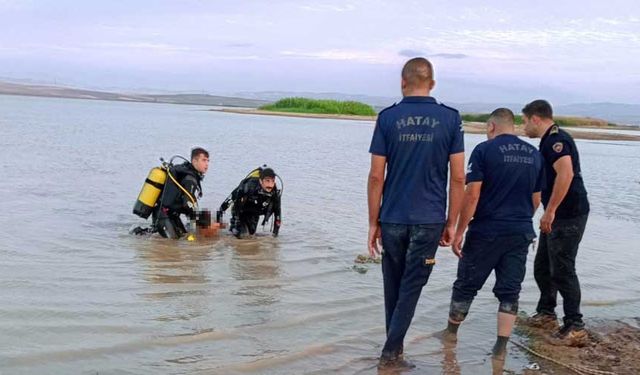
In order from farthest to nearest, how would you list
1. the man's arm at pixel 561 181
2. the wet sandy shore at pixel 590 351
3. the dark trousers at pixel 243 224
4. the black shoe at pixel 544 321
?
the dark trousers at pixel 243 224
the black shoe at pixel 544 321
the man's arm at pixel 561 181
the wet sandy shore at pixel 590 351

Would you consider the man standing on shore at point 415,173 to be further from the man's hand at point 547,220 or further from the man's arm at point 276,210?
the man's arm at point 276,210

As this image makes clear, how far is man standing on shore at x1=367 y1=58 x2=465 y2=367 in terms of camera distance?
179 inches

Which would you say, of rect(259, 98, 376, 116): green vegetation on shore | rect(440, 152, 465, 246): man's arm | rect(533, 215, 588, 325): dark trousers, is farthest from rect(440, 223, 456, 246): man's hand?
rect(259, 98, 376, 116): green vegetation on shore

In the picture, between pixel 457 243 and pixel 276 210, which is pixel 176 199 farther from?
pixel 457 243

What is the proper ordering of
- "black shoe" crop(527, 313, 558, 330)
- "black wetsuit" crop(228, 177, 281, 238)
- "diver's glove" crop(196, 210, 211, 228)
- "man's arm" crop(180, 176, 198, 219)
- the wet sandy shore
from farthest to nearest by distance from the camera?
"diver's glove" crop(196, 210, 211, 228)
"black wetsuit" crop(228, 177, 281, 238)
"man's arm" crop(180, 176, 198, 219)
"black shoe" crop(527, 313, 558, 330)
the wet sandy shore

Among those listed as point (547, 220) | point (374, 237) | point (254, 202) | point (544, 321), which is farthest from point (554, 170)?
point (254, 202)

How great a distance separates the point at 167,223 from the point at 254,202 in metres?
1.18

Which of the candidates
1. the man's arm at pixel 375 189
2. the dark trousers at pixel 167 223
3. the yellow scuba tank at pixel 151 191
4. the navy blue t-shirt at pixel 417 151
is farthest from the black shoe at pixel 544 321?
the yellow scuba tank at pixel 151 191

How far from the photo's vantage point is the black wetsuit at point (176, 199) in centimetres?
925

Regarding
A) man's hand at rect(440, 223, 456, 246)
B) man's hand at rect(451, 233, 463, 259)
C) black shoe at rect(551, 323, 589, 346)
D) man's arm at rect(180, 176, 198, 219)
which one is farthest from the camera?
man's arm at rect(180, 176, 198, 219)

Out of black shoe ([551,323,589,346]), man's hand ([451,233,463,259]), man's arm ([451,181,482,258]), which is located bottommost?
black shoe ([551,323,589,346])

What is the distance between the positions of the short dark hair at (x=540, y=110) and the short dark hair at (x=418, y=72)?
153 centimetres

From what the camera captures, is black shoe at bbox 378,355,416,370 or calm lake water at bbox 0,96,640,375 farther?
calm lake water at bbox 0,96,640,375

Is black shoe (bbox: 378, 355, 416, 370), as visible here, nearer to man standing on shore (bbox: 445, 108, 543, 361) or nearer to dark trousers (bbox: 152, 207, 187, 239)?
man standing on shore (bbox: 445, 108, 543, 361)
